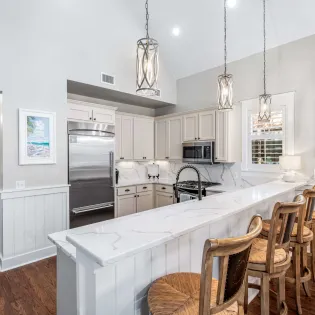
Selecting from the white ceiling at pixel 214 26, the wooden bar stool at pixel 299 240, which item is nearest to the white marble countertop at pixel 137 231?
the wooden bar stool at pixel 299 240

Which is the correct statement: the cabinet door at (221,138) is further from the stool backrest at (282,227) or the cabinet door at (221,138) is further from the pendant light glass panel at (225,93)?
the stool backrest at (282,227)

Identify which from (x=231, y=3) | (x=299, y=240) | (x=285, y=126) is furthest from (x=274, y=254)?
(x=231, y=3)

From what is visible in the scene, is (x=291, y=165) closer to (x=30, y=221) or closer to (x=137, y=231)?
(x=137, y=231)

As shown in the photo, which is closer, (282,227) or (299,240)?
(282,227)

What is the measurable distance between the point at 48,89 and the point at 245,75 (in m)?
3.44

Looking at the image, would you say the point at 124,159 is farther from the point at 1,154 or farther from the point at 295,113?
the point at 295,113

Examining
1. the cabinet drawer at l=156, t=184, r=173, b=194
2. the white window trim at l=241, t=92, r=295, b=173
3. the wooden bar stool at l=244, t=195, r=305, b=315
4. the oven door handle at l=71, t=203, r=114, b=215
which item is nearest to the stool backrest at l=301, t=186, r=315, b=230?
the wooden bar stool at l=244, t=195, r=305, b=315

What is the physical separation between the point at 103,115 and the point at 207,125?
203 cm

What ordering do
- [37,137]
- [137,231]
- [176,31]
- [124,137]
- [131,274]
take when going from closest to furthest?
[137,231], [131,274], [37,137], [176,31], [124,137]

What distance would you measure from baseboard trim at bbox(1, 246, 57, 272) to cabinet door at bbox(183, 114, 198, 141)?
3229 millimetres

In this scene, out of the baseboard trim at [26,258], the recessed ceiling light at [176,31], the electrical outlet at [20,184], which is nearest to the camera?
the baseboard trim at [26,258]

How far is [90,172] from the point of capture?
4.09 meters

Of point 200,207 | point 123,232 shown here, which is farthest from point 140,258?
point 200,207

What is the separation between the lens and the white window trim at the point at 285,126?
3840 millimetres
